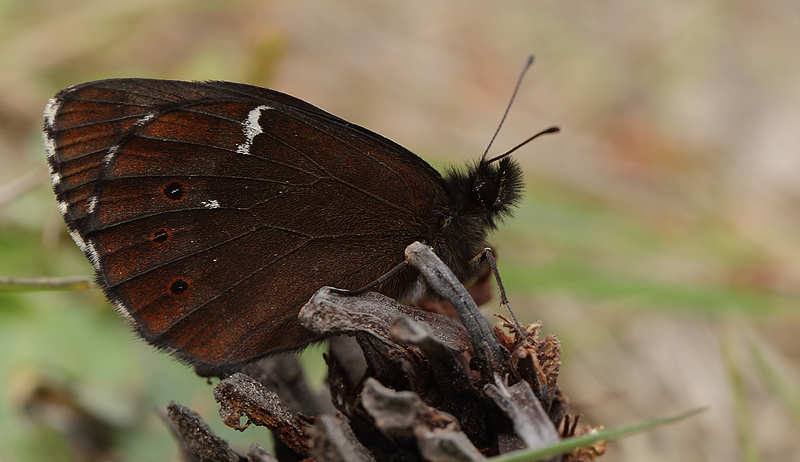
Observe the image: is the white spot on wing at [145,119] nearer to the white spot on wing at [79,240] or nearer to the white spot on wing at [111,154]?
the white spot on wing at [111,154]

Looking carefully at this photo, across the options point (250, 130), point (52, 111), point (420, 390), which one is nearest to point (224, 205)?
point (250, 130)

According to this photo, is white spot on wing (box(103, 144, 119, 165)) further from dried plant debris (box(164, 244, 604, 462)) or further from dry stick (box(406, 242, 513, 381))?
dry stick (box(406, 242, 513, 381))

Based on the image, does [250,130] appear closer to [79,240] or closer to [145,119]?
[145,119]

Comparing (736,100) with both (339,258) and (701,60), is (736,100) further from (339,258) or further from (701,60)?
(339,258)

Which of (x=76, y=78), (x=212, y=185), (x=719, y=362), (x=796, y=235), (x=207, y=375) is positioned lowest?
(x=207, y=375)

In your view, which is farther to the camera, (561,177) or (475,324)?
(561,177)

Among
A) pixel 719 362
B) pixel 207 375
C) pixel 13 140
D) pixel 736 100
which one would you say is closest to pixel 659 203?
pixel 719 362

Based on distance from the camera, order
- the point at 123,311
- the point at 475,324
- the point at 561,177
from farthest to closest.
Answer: the point at 561,177 → the point at 123,311 → the point at 475,324
